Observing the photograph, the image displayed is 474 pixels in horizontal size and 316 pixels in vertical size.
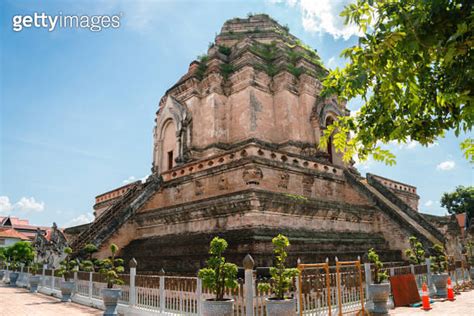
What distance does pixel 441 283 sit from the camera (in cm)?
1333

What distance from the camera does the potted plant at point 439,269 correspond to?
13336 mm

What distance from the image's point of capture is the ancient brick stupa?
1261cm

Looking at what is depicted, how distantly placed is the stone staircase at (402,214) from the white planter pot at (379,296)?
6438mm

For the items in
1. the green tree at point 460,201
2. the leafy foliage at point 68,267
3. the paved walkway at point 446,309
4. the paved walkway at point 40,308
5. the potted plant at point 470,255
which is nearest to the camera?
the paved walkway at point 446,309

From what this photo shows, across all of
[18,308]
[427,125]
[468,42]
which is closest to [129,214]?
[18,308]

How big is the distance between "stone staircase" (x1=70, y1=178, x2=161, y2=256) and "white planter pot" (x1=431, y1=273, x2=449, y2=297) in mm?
12692

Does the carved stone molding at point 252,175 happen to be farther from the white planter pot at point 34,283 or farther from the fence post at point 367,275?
the white planter pot at point 34,283

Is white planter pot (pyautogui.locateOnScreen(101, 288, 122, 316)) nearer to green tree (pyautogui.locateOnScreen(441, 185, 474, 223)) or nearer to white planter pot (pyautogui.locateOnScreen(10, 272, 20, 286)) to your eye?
white planter pot (pyautogui.locateOnScreen(10, 272, 20, 286))

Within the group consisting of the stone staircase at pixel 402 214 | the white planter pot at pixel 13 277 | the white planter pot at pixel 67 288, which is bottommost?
the white planter pot at pixel 13 277

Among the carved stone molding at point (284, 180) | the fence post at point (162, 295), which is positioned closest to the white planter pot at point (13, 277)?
the fence post at point (162, 295)

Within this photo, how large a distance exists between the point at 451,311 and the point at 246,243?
20.6ft

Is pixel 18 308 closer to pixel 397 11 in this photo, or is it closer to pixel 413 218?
pixel 397 11

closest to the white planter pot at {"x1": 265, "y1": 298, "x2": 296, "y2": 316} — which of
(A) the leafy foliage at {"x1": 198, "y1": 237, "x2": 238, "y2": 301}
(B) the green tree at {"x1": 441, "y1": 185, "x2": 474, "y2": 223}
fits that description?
(A) the leafy foliage at {"x1": 198, "y1": 237, "x2": 238, "y2": 301}

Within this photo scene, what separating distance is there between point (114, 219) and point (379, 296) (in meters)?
11.5
